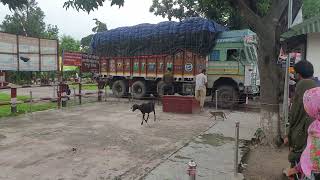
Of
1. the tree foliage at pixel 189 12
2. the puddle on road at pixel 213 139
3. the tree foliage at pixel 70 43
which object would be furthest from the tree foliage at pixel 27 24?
the puddle on road at pixel 213 139

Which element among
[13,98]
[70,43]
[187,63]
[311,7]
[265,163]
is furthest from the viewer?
[70,43]

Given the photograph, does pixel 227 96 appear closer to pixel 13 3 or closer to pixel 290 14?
pixel 290 14

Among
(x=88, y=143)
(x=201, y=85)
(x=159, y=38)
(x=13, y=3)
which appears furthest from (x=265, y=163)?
(x=159, y=38)

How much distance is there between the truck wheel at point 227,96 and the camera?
15727 millimetres

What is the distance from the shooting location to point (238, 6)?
8.48 m

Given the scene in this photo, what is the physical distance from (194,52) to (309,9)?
10.1m

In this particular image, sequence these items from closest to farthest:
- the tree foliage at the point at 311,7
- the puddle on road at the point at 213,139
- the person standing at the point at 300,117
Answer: the person standing at the point at 300,117 < the puddle on road at the point at 213,139 < the tree foliage at the point at 311,7

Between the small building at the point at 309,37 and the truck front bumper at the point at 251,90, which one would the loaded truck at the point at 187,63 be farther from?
the small building at the point at 309,37

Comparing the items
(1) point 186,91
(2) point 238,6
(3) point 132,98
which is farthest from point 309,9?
(2) point 238,6

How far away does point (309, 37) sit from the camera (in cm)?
898

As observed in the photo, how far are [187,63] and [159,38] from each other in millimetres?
2093

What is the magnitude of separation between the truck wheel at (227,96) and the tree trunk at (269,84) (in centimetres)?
738

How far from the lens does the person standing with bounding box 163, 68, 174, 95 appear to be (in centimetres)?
1720

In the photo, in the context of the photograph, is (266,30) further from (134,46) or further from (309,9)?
(309,9)
